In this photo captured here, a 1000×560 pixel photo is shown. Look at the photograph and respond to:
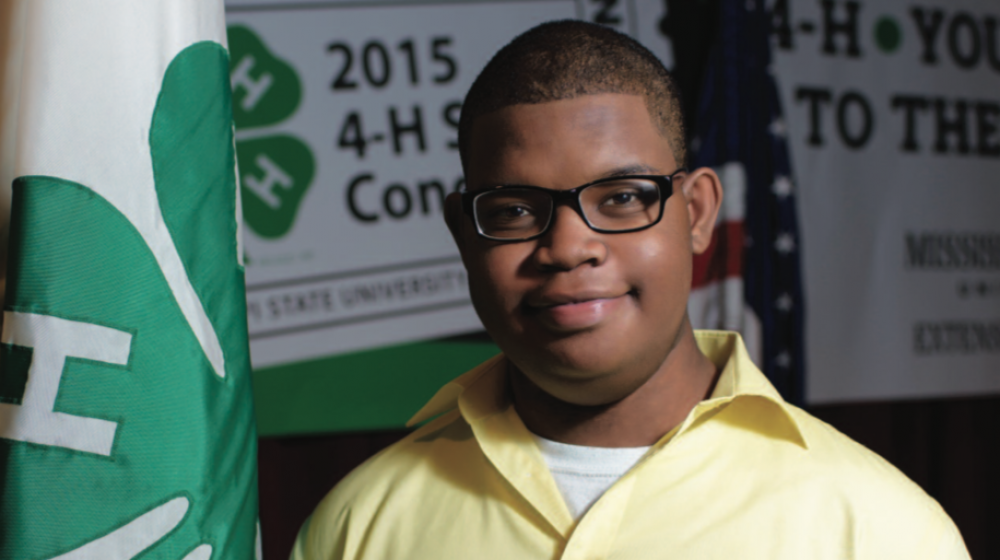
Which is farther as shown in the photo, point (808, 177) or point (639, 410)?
→ point (808, 177)

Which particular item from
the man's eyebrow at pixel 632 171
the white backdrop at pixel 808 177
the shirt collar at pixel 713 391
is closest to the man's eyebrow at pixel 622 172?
the man's eyebrow at pixel 632 171

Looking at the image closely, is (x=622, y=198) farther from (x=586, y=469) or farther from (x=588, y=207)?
(x=586, y=469)

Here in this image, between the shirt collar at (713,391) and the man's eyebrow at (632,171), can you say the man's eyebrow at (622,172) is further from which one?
the shirt collar at (713,391)

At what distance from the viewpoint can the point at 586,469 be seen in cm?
83

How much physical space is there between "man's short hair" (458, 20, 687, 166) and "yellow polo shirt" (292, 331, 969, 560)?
27 centimetres

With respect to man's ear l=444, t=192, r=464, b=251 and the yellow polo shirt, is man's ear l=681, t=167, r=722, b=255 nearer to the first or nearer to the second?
the yellow polo shirt

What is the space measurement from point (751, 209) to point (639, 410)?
4.57ft

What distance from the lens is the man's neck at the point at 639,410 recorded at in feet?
2.76

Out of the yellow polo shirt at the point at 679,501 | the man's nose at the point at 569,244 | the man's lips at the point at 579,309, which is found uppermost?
the man's nose at the point at 569,244

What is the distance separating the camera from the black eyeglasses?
0.76 metres

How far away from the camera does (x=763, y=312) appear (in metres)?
2.10

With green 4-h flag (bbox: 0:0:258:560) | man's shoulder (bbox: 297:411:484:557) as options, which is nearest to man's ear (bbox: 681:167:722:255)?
man's shoulder (bbox: 297:411:484:557)

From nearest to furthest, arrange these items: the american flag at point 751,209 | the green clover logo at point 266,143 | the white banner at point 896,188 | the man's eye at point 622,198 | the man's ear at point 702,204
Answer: the man's eye at point 622,198 → the man's ear at point 702,204 → the green clover logo at point 266,143 → the american flag at point 751,209 → the white banner at point 896,188

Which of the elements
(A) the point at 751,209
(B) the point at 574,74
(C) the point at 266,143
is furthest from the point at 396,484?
(A) the point at 751,209
